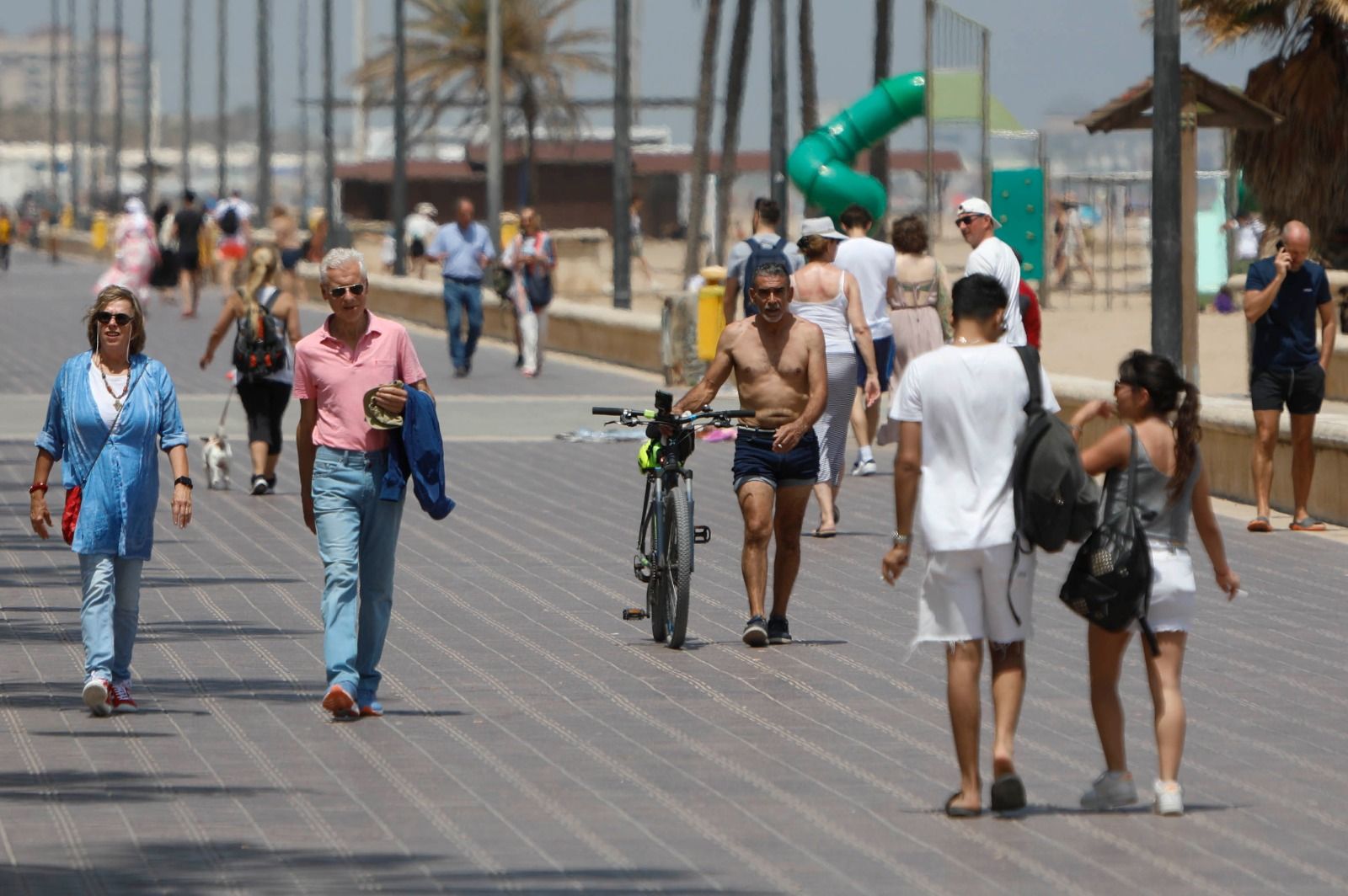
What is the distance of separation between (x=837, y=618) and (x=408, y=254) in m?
42.2

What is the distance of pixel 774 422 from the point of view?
10805 mm

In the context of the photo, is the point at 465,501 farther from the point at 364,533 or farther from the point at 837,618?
the point at 364,533

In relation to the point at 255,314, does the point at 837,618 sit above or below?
below

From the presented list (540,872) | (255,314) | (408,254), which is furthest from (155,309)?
(540,872)

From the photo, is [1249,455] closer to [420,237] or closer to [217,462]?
[217,462]

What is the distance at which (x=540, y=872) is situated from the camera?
667 cm

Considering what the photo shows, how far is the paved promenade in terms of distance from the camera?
22.2 feet

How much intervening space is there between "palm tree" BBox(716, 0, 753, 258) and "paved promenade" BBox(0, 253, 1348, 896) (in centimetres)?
3845

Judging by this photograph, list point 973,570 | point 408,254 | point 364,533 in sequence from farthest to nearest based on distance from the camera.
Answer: point 408,254 < point 364,533 < point 973,570

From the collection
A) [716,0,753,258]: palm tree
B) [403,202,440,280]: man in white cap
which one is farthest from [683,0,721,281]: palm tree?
[403,202,440,280]: man in white cap

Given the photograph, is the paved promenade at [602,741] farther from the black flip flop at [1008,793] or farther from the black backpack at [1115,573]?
the black backpack at [1115,573]

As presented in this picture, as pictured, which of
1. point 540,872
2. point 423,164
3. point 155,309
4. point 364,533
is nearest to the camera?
point 540,872

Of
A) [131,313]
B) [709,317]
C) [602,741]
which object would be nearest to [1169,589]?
[602,741]

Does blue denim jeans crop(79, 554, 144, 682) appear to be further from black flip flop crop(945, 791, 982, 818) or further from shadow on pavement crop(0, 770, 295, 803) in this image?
black flip flop crop(945, 791, 982, 818)
